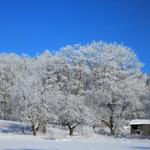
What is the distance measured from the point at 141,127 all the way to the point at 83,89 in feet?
48.7

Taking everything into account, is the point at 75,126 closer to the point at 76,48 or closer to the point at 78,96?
the point at 78,96

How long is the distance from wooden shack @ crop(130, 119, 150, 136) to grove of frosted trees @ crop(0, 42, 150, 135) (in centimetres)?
359

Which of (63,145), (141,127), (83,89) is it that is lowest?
(63,145)

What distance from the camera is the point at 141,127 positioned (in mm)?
64250

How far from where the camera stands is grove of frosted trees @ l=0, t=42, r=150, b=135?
158 ft

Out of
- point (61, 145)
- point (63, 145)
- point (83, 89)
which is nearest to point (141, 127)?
point (83, 89)

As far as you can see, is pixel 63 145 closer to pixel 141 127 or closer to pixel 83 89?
pixel 83 89

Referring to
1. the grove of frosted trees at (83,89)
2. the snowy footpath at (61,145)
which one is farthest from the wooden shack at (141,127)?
the snowy footpath at (61,145)

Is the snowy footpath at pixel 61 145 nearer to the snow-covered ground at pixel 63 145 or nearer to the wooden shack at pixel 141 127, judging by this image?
the snow-covered ground at pixel 63 145

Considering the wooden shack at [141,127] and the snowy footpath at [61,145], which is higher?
the wooden shack at [141,127]

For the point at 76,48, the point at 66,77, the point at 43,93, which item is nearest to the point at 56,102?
the point at 43,93

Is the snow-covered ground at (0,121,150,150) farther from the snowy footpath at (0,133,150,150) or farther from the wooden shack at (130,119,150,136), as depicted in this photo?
the wooden shack at (130,119,150,136)

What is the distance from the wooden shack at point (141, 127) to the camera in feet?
206

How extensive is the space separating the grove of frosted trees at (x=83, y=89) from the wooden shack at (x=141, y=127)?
359cm
